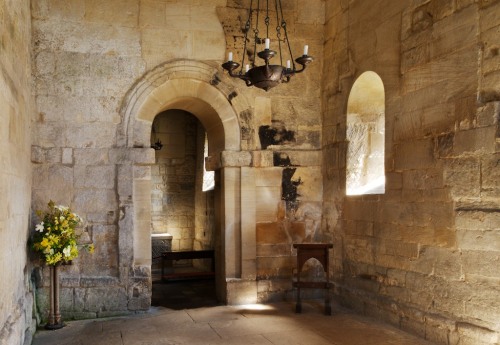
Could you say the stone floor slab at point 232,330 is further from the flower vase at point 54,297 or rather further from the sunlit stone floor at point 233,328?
the flower vase at point 54,297

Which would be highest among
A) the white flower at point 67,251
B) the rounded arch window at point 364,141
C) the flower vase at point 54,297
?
the rounded arch window at point 364,141

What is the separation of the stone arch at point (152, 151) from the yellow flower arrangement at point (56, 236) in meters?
0.58

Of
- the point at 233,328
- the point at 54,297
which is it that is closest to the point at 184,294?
the point at 233,328

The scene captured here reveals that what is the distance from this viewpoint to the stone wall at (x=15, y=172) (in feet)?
9.30

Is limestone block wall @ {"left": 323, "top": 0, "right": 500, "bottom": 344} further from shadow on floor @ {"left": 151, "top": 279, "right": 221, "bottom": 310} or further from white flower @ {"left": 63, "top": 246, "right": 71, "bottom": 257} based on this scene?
white flower @ {"left": 63, "top": 246, "right": 71, "bottom": 257}

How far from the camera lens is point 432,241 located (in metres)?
3.70

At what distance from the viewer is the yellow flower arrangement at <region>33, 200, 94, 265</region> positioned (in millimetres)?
4125

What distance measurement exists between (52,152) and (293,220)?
2.75 meters

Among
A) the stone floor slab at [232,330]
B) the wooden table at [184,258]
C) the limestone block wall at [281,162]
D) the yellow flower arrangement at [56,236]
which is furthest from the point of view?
the wooden table at [184,258]

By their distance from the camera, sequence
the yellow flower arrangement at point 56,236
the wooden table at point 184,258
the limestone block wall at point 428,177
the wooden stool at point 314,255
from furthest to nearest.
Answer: the wooden table at point 184,258 < the wooden stool at point 314,255 < the yellow flower arrangement at point 56,236 < the limestone block wall at point 428,177

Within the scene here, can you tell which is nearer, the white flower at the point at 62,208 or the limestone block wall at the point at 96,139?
the white flower at the point at 62,208

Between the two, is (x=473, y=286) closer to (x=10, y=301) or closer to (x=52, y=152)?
(x=10, y=301)

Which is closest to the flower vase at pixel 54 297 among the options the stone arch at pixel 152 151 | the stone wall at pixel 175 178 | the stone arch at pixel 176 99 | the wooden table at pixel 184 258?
the stone arch at pixel 152 151

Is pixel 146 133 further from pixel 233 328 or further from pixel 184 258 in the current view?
pixel 184 258
